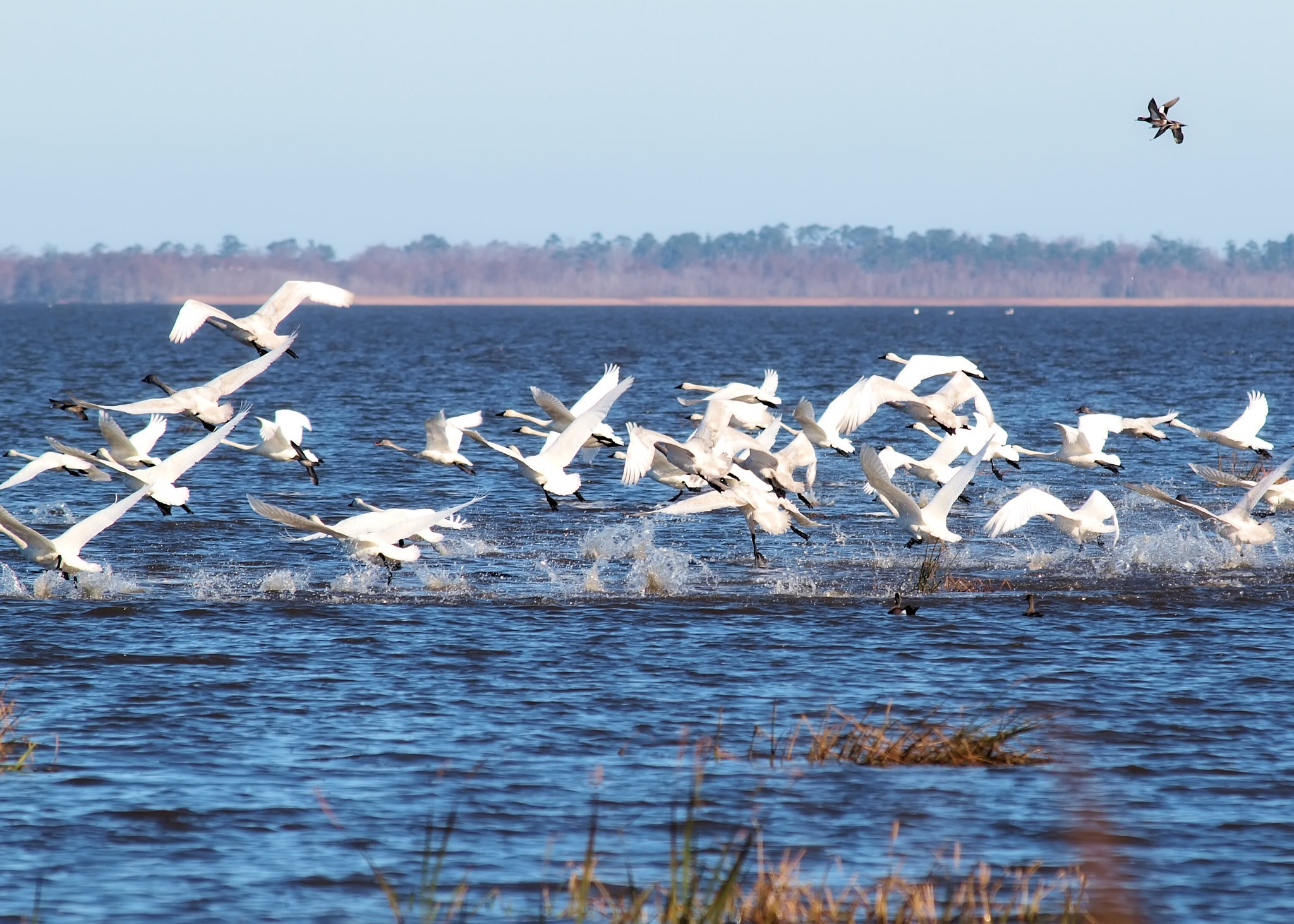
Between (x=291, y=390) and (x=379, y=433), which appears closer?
(x=379, y=433)

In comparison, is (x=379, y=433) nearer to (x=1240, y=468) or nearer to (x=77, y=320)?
(x=1240, y=468)

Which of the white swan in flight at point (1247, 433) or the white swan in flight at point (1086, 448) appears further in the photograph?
the white swan in flight at point (1247, 433)

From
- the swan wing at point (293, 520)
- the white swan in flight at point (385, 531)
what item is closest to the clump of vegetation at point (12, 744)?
the swan wing at point (293, 520)

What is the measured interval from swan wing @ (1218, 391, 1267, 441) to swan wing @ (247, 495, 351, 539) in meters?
9.73

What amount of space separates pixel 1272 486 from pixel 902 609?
4.65 meters

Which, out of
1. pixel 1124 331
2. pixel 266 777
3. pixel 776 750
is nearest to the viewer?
pixel 266 777

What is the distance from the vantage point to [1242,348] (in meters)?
74.1

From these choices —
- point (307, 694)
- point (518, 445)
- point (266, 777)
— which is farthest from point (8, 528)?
point (518, 445)

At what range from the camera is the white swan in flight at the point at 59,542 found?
13.5 metres

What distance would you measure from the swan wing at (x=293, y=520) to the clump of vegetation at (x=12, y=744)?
241cm

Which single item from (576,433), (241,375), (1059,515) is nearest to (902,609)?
(1059,515)

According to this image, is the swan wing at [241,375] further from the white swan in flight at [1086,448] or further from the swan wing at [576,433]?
the white swan in flight at [1086,448]

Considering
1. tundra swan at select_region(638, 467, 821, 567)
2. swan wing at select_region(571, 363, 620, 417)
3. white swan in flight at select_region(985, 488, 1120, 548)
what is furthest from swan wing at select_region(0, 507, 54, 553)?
white swan in flight at select_region(985, 488, 1120, 548)

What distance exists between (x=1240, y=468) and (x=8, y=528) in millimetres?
19064
